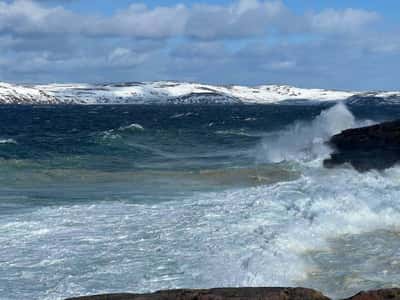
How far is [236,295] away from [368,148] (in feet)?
82.7

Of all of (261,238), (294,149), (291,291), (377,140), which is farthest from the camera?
(294,149)

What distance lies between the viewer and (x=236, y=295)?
7395 millimetres

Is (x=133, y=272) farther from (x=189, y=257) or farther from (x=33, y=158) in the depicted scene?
(x=33, y=158)

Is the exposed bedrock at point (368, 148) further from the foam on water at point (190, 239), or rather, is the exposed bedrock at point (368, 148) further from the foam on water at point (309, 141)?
the foam on water at point (190, 239)

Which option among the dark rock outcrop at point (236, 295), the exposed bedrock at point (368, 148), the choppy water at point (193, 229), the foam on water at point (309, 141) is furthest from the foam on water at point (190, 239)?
the foam on water at point (309, 141)

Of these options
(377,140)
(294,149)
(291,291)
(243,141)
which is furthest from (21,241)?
(243,141)

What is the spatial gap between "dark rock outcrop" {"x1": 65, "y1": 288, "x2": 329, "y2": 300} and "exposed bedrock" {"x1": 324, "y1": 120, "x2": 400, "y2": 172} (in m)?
20.8

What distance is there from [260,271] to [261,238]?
2624 mm

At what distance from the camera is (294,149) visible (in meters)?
40.9

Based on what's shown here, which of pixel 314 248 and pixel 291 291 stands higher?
pixel 291 291

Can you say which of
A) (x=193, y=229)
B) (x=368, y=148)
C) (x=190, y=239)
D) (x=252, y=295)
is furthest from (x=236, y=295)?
(x=368, y=148)

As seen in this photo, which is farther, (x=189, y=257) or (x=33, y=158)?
(x=33, y=158)

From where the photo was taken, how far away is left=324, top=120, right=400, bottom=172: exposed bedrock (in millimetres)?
28609

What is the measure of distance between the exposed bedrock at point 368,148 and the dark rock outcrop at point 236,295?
68.1 ft
